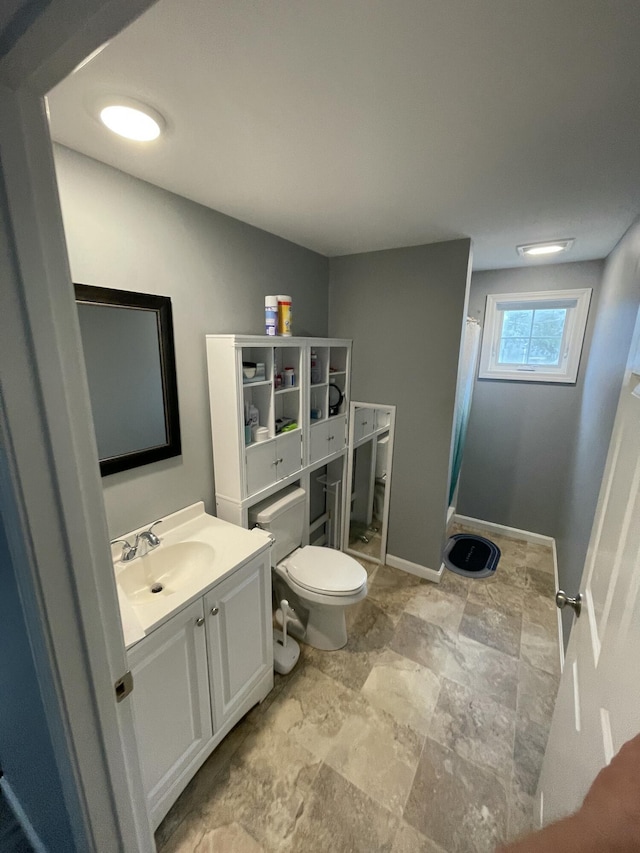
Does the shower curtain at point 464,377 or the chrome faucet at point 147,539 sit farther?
the shower curtain at point 464,377

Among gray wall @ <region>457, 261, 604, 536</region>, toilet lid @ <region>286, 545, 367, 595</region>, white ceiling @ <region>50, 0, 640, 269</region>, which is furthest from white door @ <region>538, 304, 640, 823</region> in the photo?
gray wall @ <region>457, 261, 604, 536</region>

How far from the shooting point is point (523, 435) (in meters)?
2.82

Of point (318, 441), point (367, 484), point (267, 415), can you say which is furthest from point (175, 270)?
point (367, 484)

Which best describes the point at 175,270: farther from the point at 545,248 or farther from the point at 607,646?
the point at 545,248

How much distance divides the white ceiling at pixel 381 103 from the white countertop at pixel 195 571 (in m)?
1.41

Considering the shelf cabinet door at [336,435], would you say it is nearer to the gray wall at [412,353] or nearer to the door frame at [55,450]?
the gray wall at [412,353]

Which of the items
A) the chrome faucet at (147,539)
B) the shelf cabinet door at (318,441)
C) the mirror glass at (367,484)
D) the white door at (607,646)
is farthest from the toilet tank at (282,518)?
the white door at (607,646)

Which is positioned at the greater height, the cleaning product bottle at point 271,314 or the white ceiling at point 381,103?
the white ceiling at point 381,103

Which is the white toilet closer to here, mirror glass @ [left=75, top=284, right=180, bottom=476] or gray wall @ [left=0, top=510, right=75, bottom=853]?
mirror glass @ [left=75, top=284, right=180, bottom=476]

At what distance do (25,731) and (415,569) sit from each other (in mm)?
2218

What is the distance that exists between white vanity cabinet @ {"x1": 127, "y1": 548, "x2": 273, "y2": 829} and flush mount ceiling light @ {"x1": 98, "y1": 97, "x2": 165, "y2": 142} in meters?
1.46

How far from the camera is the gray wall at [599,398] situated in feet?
5.04

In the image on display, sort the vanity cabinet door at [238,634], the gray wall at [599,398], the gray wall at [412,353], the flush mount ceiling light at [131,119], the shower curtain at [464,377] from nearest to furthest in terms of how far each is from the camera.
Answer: the flush mount ceiling light at [131,119]
the vanity cabinet door at [238,634]
the gray wall at [599,398]
the gray wall at [412,353]
the shower curtain at [464,377]

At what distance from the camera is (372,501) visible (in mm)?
2857
